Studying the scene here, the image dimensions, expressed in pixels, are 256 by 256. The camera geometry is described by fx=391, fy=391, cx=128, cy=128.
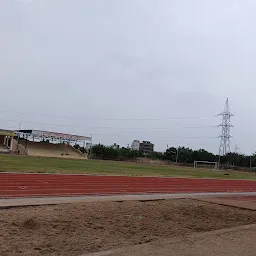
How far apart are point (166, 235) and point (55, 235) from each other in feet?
6.86

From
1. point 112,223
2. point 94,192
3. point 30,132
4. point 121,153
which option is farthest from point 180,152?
point 112,223

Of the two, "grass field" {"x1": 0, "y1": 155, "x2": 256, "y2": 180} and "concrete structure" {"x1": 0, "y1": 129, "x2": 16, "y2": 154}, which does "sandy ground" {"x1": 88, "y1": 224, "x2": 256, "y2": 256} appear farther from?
"concrete structure" {"x1": 0, "y1": 129, "x2": 16, "y2": 154}

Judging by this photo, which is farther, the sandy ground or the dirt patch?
the dirt patch

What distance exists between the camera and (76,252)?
555 cm

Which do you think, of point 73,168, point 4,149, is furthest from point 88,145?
point 73,168

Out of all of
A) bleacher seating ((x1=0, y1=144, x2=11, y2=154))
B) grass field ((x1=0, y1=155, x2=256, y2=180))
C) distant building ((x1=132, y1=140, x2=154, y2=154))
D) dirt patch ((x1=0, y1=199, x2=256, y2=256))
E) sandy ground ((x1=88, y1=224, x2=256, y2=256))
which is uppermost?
distant building ((x1=132, y1=140, x2=154, y2=154))

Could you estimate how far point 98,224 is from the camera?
787 cm

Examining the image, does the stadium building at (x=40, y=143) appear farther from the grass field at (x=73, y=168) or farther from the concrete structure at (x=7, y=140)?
the grass field at (x=73, y=168)

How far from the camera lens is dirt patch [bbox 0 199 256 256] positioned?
5926 millimetres

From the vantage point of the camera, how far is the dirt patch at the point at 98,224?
233 inches

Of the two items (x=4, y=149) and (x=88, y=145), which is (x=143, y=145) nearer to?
(x=88, y=145)

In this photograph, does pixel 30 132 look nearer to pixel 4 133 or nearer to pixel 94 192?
pixel 4 133

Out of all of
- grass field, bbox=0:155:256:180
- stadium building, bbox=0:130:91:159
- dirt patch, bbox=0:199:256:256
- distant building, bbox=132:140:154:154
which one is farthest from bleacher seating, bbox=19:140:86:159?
distant building, bbox=132:140:154:154

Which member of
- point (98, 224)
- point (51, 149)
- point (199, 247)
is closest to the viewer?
point (199, 247)
